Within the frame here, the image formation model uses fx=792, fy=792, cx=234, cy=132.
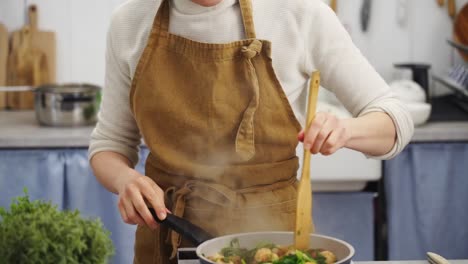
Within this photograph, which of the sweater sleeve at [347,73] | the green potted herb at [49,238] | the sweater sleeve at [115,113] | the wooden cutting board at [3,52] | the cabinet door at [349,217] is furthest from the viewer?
the wooden cutting board at [3,52]

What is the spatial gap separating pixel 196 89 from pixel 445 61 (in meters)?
2.16

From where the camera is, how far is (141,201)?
4.91ft

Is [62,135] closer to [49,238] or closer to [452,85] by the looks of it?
[452,85]

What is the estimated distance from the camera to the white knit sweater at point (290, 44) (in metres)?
1.63

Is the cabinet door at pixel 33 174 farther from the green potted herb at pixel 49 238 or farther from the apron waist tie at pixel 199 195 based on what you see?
the green potted herb at pixel 49 238

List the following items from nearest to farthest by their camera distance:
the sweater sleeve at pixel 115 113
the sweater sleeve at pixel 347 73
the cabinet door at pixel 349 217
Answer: the sweater sleeve at pixel 347 73 → the sweater sleeve at pixel 115 113 → the cabinet door at pixel 349 217

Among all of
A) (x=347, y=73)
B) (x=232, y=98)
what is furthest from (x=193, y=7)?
(x=347, y=73)

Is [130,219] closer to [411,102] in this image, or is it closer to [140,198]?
[140,198]

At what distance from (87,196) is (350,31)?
1371 mm

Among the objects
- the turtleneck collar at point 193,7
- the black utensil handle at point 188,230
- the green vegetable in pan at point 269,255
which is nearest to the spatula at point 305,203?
the green vegetable in pan at point 269,255

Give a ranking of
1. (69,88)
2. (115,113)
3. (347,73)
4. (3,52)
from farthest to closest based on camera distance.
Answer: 1. (3,52)
2. (69,88)
3. (115,113)
4. (347,73)

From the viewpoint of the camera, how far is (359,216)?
3.05 m

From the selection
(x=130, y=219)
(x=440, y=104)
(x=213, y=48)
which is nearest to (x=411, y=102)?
(x=440, y=104)

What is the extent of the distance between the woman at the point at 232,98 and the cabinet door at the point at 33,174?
130cm
